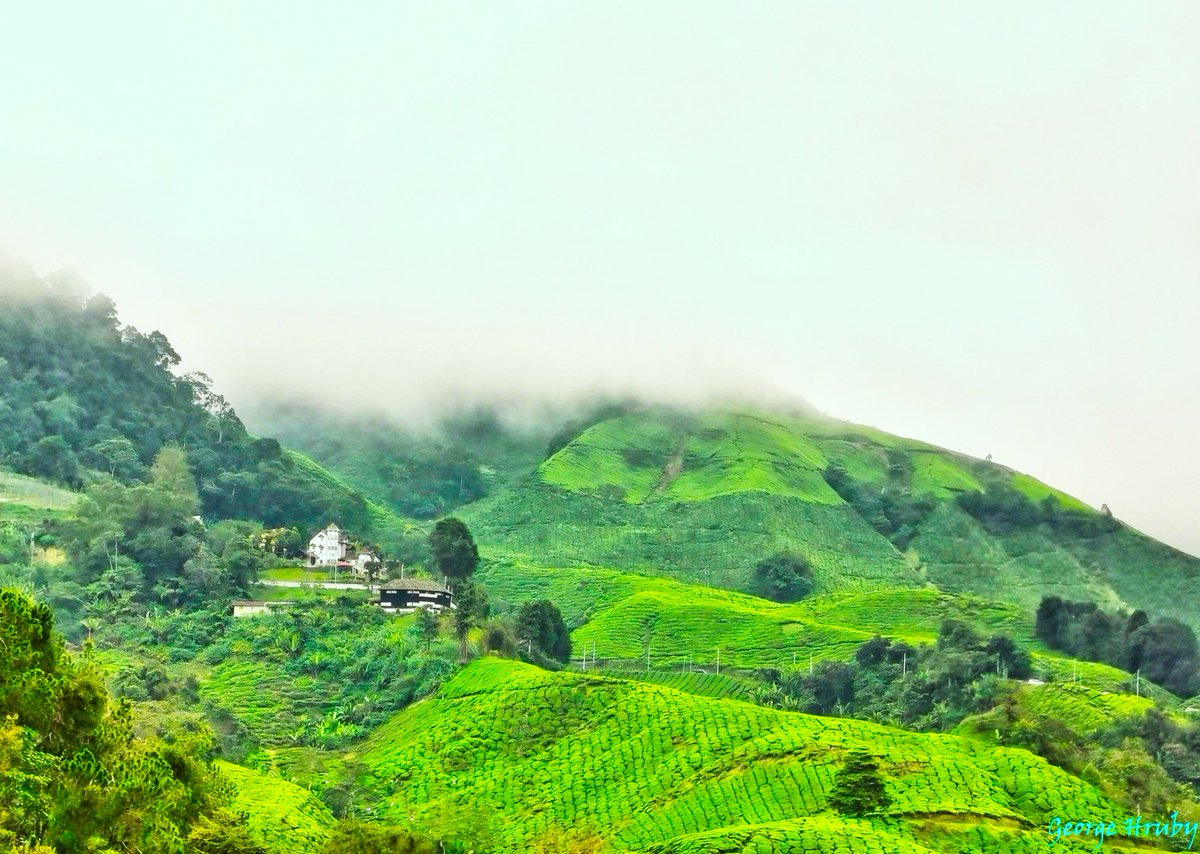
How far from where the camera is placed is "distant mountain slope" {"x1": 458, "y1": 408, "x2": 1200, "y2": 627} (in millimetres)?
111188

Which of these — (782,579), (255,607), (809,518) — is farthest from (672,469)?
(255,607)

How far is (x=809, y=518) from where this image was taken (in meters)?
119

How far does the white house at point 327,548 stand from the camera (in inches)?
3661

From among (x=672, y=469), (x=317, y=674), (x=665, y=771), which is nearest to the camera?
(x=665, y=771)

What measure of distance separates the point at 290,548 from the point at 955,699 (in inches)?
1940

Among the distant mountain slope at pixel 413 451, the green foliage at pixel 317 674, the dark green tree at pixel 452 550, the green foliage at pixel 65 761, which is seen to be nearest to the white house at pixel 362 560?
the dark green tree at pixel 452 550

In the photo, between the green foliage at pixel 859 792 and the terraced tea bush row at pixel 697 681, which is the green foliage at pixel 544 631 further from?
the green foliage at pixel 859 792

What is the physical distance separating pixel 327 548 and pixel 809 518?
155 ft

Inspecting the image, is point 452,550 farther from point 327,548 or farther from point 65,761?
point 65,761

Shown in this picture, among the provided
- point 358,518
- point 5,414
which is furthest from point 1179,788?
point 5,414

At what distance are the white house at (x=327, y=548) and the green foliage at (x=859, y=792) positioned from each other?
54.8m

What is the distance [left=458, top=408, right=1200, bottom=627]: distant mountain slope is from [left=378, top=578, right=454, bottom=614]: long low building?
78.1 ft

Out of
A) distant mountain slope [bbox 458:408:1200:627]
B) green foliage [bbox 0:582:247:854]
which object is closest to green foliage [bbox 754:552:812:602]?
distant mountain slope [bbox 458:408:1200:627]

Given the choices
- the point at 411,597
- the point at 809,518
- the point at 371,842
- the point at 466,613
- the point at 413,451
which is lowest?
the point at 371,842
